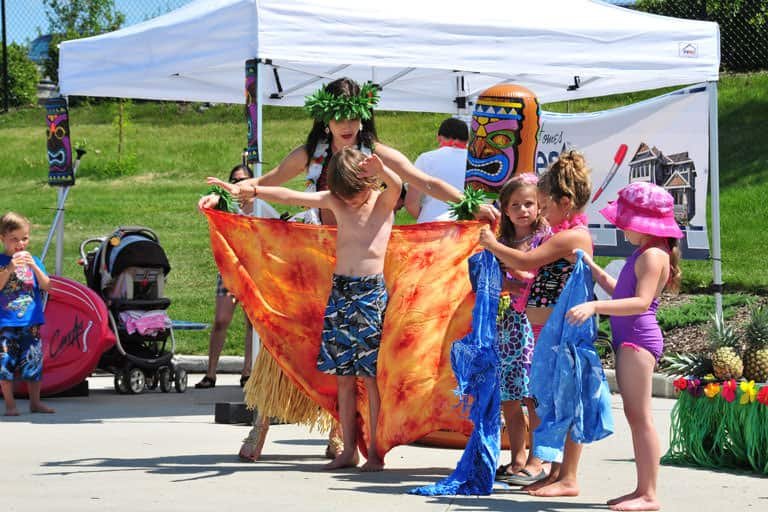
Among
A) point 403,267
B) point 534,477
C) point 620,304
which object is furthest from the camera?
point 403,267

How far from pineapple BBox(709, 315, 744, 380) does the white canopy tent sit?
2.78 m

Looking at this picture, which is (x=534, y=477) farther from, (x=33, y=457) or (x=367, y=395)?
(x=33, y=457)

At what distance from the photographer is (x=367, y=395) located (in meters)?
6.75

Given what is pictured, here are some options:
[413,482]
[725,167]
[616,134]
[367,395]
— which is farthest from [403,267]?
[725,167]

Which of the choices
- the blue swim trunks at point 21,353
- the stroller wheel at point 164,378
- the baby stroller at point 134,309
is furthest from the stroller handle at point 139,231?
the blue swim trunks at point 21,353

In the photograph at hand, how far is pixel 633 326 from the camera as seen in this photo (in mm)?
5473

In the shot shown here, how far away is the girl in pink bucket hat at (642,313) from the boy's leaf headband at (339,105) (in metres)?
1.75

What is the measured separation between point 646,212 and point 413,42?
12.1ft

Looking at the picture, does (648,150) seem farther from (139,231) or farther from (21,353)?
(21,353)

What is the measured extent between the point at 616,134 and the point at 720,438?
17.4ft

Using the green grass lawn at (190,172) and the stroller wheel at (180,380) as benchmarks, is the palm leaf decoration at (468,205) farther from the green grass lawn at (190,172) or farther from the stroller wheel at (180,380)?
the green grass lawn at (190,172)

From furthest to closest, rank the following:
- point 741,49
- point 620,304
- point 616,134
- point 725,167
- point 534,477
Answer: point 741,49 < point 725,167 < point 616,134 < point 534,477 < point 620,304

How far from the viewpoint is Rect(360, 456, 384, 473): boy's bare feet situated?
21.5 feet

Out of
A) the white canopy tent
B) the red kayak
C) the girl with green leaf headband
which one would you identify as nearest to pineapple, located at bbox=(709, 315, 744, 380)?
the girl with green leaf headband
